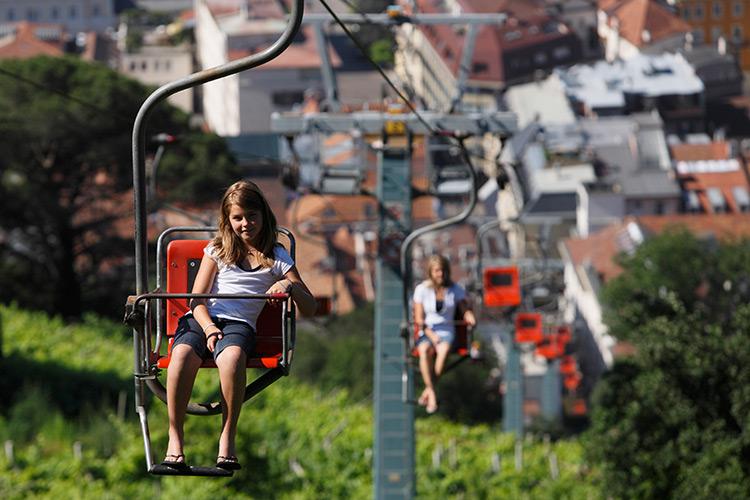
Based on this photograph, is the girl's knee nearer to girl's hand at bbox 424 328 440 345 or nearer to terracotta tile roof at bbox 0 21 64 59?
girl's hand at bbox 424 328 440 345

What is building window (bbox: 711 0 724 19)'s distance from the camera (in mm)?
143875

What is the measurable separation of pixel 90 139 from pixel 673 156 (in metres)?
57.1

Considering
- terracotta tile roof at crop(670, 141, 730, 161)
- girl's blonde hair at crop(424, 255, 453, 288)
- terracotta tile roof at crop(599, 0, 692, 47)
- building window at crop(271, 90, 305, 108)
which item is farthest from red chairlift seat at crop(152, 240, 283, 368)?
terracotta tile roof at crop(599, 0, 692, 47)

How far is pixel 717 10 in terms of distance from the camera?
144 metres

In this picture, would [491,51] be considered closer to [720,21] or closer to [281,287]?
[720,21]

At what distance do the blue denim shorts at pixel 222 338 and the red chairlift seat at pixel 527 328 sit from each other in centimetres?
2614

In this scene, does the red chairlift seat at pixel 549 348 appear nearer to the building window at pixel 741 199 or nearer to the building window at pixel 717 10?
the building window at pixel 741 199

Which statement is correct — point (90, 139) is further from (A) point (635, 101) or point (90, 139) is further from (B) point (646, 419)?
(A) point (635, 101)

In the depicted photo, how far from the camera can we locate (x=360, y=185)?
20.4 meters

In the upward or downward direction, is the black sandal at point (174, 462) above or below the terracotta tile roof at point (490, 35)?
below

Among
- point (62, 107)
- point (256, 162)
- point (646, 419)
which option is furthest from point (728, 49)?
point (646, 419)

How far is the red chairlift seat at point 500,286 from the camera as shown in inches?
992

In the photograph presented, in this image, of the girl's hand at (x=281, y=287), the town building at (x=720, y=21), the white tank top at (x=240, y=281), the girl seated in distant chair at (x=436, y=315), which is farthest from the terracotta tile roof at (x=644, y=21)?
the girl's hand at (x=281, y=287)

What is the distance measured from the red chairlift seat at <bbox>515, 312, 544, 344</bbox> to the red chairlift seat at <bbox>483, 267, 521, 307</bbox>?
8.68 metres
